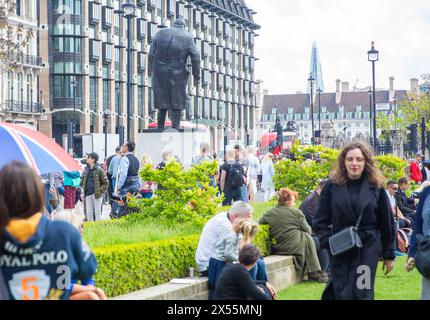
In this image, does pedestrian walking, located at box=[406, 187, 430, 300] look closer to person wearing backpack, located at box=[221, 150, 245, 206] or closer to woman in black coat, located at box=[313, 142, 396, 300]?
woman in black coat, located at box=[313, 142, 396, 300]

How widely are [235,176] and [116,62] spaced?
65.0m

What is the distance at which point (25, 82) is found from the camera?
73438 mm

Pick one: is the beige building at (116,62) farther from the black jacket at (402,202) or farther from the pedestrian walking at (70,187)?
the black jacket at (402,202)

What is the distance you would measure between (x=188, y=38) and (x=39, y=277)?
17.4m

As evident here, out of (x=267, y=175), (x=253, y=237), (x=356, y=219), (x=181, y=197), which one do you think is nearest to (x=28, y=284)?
(x=356, y=219)

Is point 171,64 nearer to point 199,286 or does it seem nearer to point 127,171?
point 127,171

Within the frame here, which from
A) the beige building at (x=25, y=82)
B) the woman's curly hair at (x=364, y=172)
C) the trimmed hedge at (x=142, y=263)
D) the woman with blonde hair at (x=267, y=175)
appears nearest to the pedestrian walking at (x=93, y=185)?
the trimmed hedge at (x=142, y=263)

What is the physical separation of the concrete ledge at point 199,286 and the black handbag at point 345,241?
2030 mm

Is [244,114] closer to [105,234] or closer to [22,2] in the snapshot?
[22,2]

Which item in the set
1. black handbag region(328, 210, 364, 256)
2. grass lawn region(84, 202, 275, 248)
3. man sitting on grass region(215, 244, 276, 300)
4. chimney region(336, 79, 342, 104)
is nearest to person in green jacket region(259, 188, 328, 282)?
grass lawn region(84, 202, 275, 248)

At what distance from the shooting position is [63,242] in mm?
5340

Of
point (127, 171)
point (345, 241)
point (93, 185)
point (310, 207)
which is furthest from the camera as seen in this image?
point (93, 185)
